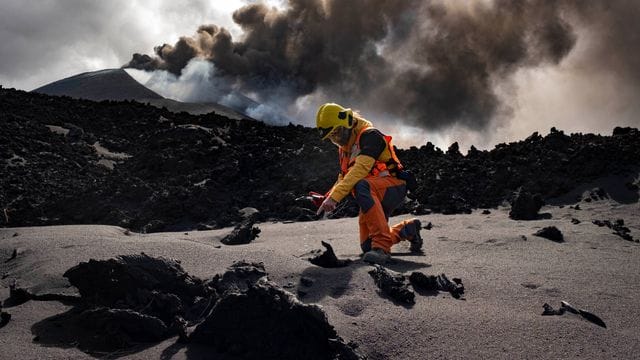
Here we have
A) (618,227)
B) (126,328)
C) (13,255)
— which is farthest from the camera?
(618,227)

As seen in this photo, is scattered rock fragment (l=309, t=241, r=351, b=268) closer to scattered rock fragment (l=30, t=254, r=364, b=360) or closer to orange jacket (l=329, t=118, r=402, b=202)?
orange jacket (l=329, t=118, r=402, b=202)

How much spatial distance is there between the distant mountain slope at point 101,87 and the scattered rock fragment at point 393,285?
105 ft

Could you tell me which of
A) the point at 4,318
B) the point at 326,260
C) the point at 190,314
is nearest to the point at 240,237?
the point at 326,260

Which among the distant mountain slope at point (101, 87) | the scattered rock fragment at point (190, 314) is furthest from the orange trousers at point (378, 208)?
the distant mountain slope at point (101, 87)

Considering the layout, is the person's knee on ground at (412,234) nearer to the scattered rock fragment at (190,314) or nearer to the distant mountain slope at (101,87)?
the scattered rock fragment at (190,314)

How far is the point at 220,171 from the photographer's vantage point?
11.5 m

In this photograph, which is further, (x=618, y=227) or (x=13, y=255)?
(x=618, y=227)

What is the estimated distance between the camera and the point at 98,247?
4.52 m

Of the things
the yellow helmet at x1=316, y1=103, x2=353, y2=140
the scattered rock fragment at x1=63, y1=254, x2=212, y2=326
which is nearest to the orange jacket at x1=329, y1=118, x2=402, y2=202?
the yellow helmet at x1=316, y1=103, x2=353, y2=140

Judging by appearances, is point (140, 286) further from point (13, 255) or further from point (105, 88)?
point (105, 88)

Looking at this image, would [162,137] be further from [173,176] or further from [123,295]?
[123,295]

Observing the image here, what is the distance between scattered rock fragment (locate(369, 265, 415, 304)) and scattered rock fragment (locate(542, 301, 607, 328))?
80cm

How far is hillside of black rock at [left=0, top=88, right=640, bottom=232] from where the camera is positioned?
30.5ft

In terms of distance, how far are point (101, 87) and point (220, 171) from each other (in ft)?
93.8
